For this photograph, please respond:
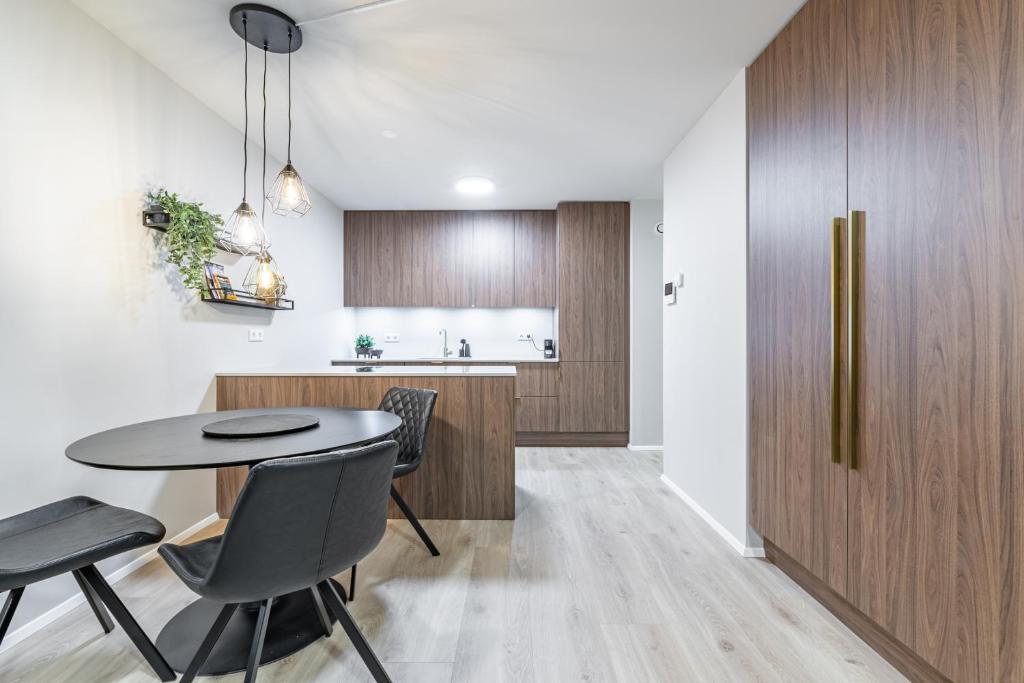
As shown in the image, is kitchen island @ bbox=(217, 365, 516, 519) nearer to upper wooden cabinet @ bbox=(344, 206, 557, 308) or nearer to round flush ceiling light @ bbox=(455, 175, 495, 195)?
round flush ceiling light @ bbox=(455, 175, 495, 195)

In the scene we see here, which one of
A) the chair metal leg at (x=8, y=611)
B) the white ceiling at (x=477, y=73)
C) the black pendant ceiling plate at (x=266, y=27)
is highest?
the white ceiling at (x=477, y=73)

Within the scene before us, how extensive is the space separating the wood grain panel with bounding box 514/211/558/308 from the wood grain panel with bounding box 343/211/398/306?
139cm

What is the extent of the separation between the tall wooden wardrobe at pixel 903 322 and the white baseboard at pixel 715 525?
19cm

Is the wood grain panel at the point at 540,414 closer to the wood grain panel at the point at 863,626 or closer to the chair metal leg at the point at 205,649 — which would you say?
the wood grain panel at the point at 863,626

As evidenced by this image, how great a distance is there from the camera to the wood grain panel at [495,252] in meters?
5.17

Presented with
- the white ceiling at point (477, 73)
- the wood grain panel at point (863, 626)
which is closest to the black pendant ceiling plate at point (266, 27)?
the white ceiling at point (477, 73)

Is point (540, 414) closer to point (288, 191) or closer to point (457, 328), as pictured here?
point (457, 328)

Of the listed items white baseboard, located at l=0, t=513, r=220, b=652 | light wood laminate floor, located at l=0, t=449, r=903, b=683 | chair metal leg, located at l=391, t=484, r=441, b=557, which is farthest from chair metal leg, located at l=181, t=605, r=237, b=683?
chair metal leg, located at l=391, t=484, r=441, b=557

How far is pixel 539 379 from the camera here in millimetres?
4855

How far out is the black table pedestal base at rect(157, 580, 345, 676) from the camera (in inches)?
62.9

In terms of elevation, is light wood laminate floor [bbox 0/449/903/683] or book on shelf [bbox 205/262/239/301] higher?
book on shelf [bbox 205/262/239/301]

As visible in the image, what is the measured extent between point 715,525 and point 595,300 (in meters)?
2.58

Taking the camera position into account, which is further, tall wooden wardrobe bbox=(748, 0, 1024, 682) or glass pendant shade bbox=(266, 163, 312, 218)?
glass pendant shade bbox=(266, 163, 312, 218)

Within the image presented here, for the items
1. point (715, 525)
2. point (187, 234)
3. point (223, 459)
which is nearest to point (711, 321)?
point (715, 525)
